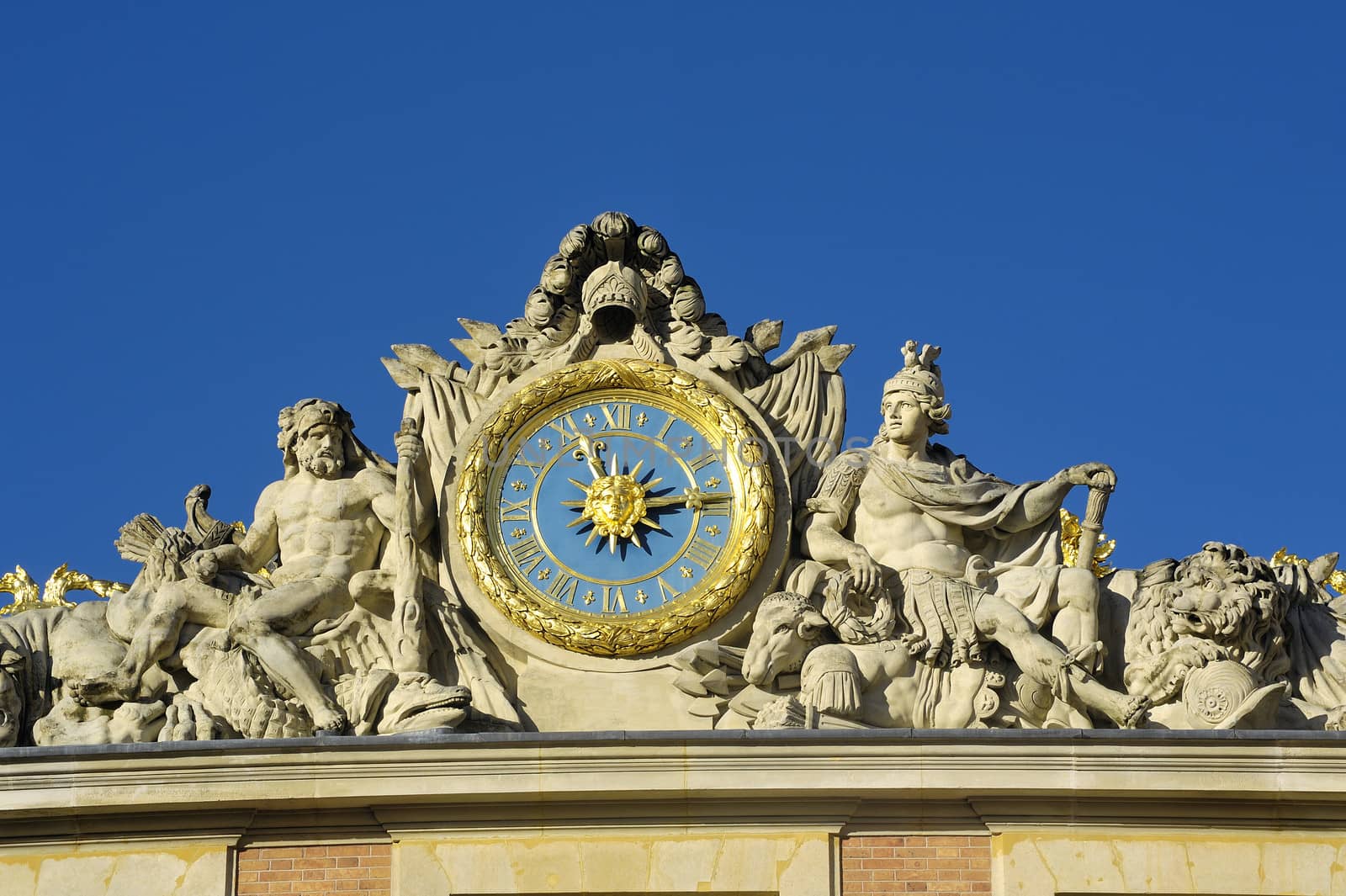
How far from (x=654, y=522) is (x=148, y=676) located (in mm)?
3241

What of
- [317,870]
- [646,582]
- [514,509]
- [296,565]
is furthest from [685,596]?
[317,870]

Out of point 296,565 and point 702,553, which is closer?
point 702,553

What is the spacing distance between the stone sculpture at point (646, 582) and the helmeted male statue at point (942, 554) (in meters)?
0.02

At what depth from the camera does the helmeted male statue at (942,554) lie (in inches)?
836

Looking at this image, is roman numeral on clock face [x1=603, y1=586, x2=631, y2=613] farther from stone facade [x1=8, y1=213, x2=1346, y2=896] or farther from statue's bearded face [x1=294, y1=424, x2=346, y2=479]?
statue's bearded face [x1=294, y1=424, x2=346, y2=479]

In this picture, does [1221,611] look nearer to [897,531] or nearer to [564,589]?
[897,531]

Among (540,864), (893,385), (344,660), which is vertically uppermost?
(893,385)

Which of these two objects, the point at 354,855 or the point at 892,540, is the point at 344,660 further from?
the point at 892,540

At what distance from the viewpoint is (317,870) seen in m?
20.9

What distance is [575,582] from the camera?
21.7 metres

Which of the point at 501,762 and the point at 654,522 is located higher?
the point at 654,522

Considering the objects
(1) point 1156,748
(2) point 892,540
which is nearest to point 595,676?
(2) point 892,540

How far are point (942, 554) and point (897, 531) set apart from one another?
32 centimetres

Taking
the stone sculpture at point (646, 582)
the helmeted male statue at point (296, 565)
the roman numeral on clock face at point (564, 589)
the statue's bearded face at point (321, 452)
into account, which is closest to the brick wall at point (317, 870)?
the stone sculpture at point (646, 582)
